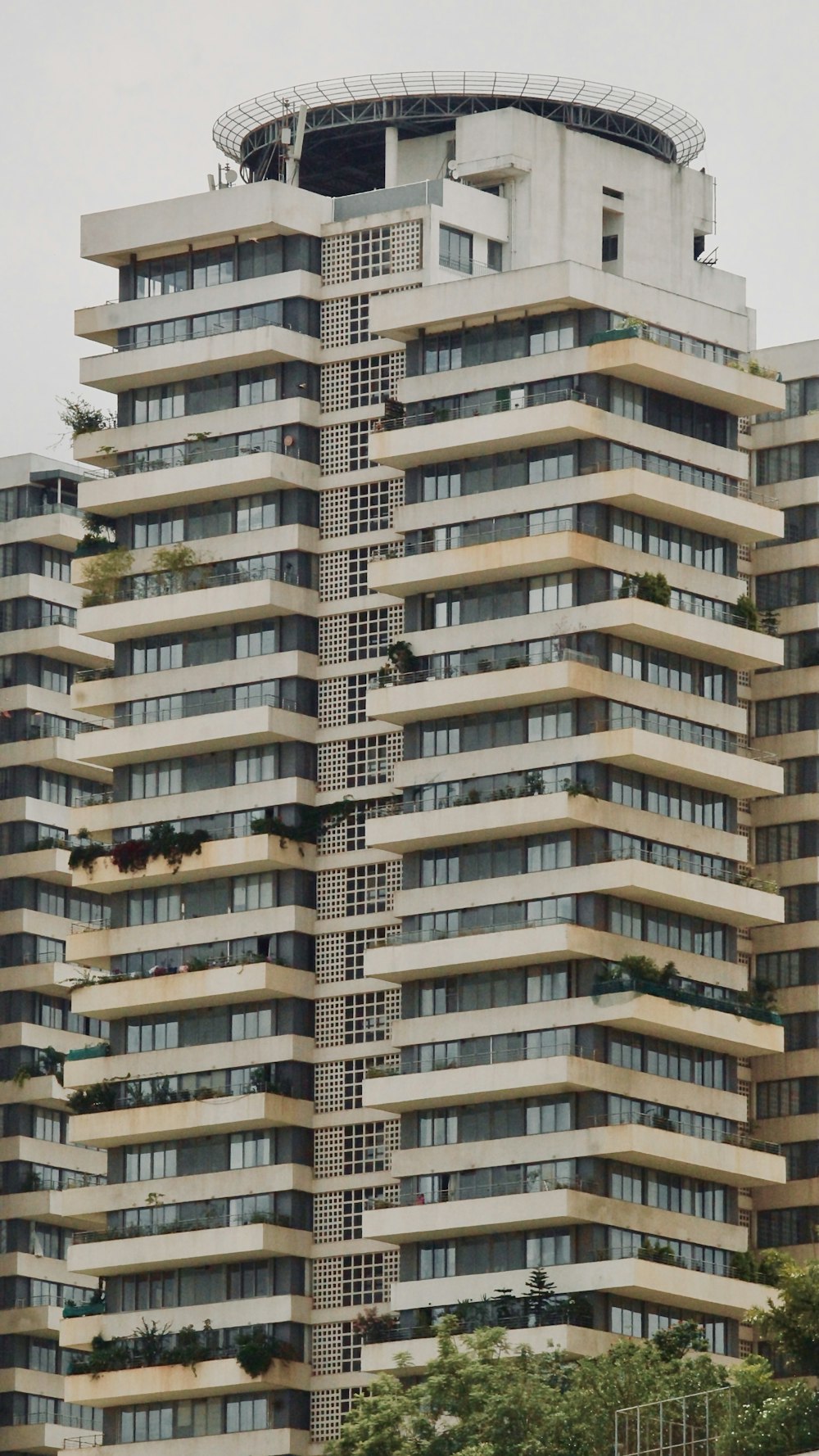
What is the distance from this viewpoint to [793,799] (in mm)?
186500

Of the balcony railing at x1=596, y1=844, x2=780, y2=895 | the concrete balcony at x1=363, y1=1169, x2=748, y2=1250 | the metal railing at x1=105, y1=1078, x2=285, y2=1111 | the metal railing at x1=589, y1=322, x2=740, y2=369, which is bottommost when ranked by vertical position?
the concrete balcony at x1=363, y1=1169, x2=748, y2=1250

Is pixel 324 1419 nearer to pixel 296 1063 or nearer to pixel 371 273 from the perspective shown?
pixel 296 1063

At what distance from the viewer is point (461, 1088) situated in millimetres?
172125

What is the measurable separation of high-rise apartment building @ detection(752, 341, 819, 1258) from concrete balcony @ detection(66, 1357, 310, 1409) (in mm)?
20388

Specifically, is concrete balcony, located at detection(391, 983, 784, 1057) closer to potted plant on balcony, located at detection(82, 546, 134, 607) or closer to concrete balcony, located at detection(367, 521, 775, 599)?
concrete balcony, located at detection(367, 521, 775, 599)

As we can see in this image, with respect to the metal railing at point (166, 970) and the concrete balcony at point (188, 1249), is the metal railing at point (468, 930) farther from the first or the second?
the concrete balcony at point (188, 1249)

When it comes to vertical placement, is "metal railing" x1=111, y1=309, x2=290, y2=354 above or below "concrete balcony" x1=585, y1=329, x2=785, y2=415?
above

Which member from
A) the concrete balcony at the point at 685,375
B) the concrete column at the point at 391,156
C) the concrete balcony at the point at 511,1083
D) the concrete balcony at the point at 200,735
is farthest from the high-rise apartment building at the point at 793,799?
the concrete balcony at the point at 200,735

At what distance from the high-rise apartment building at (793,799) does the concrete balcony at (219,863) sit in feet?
64.7

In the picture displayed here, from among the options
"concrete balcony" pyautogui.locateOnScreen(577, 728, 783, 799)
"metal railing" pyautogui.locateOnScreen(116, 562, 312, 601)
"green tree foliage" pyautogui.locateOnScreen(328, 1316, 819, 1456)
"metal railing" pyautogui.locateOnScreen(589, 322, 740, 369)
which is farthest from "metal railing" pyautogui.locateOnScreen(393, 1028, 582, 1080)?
"metal railing" pyautogui.locateOnScreen(589, 322, 740, 369)

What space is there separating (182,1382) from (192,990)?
1542 cm

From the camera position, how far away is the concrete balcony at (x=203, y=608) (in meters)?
183

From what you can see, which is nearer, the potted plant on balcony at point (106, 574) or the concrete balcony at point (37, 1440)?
the potted plant on balcony at point (106, 574)

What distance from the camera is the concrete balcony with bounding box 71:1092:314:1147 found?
178 metres
